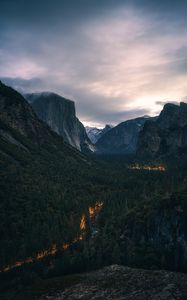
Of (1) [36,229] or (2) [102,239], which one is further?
(1) [36,229]

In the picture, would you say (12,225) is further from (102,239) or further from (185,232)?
(185,232)

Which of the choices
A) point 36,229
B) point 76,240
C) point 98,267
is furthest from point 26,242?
point 98,267

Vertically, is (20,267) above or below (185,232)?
below

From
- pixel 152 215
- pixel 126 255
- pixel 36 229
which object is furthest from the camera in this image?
pixel 36 229

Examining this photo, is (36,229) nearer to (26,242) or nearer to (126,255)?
(26,242)

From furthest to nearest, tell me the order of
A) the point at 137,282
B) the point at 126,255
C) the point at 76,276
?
the point at 126,255 < the point at 76,276 < the point at 137,282

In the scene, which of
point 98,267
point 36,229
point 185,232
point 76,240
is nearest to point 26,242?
point 36,229
